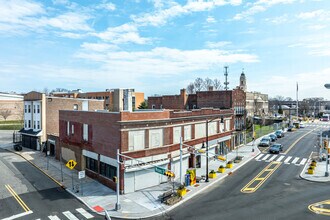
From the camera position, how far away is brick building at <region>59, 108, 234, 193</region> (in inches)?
997

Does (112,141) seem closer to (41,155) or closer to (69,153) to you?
(69,153)

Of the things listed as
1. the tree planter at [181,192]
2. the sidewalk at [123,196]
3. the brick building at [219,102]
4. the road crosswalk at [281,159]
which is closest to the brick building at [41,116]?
the sidewalk at [123,196]

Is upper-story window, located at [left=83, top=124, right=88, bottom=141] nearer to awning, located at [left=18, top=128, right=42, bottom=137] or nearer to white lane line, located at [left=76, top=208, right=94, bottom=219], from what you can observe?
white lane line, located at [left=76, top=208, right=94, bottom=219]

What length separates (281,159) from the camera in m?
41.3

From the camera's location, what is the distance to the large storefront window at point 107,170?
2622 cm

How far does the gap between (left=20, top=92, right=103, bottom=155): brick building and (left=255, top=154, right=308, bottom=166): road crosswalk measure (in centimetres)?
3538

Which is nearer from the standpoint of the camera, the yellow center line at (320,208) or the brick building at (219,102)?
the yellow center line at (320,208)

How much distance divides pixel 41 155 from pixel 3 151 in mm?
9718

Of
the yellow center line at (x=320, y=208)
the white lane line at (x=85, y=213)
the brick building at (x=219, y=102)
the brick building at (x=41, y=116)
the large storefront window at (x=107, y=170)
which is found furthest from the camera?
the brick building at (x=219, y=102)

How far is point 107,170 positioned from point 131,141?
4543 millimetres

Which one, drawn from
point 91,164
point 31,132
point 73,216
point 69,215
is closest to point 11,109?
point 31,132

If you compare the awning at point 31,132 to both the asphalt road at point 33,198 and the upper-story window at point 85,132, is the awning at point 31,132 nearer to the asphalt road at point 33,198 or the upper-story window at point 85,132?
the asphalt road at point 33,198

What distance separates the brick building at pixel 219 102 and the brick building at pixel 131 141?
56.8ft

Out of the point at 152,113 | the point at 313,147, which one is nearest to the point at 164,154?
the point at 152,113
